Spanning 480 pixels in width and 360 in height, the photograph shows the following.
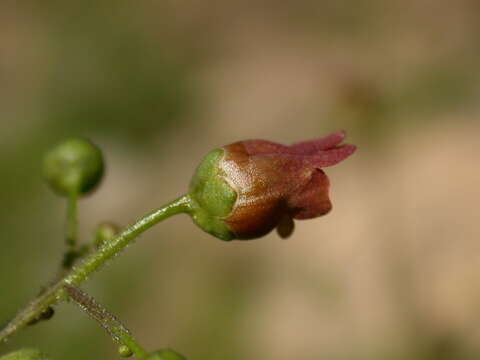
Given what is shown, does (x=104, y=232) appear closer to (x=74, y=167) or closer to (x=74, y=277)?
(x=74, y=167)

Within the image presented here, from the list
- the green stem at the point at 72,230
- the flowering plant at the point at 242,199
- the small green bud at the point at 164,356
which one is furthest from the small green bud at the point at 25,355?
the green stem at the point at 72,230

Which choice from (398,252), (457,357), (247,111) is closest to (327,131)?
(247,111)

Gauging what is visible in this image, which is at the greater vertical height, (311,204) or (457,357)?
(311,204)

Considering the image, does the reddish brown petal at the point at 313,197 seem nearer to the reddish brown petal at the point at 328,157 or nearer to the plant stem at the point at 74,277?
the reddish brown petal at the point at 328,157

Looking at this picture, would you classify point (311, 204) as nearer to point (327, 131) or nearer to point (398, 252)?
point (398, 252)

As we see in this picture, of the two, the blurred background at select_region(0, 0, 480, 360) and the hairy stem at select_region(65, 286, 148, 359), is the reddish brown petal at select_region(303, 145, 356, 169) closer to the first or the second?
the hairy stem at select_region(65, 286, 148, 359)

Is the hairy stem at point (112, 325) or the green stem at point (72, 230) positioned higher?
the green stem at point (72, 230)
